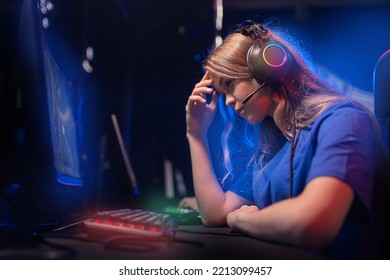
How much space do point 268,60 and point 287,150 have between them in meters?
0.23

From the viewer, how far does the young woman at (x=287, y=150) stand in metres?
0.61

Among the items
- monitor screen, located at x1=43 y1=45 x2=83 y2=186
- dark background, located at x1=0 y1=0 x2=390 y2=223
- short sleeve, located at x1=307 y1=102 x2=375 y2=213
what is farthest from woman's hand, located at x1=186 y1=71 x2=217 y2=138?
dark background, located at x1=0 y1=0 x2=390 y2=223

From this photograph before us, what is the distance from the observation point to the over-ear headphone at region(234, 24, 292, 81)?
34.0 inches

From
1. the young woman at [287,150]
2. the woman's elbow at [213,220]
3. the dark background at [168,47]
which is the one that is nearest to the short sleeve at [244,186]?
the young woman at [287,150]

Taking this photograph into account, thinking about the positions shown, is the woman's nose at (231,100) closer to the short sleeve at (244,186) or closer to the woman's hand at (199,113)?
the woman's hand at (199,113)

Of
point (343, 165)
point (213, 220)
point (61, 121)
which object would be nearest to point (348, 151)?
point (343, 165)

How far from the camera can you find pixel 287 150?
95 cm

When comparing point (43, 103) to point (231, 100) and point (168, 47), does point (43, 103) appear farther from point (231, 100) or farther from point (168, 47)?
point (168, 47)

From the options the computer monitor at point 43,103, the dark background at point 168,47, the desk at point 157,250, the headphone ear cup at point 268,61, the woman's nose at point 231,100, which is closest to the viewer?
the desk at point 157,250

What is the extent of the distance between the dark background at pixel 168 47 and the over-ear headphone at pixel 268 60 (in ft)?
3.27

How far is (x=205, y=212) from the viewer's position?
1.06m

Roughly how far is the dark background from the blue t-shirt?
116 centimetres

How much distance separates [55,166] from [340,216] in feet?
1.75

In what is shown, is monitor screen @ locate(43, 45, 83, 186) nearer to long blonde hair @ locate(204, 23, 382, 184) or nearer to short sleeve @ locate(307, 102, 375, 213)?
long blonde hair @ locate(204, 23, 382, 184)
